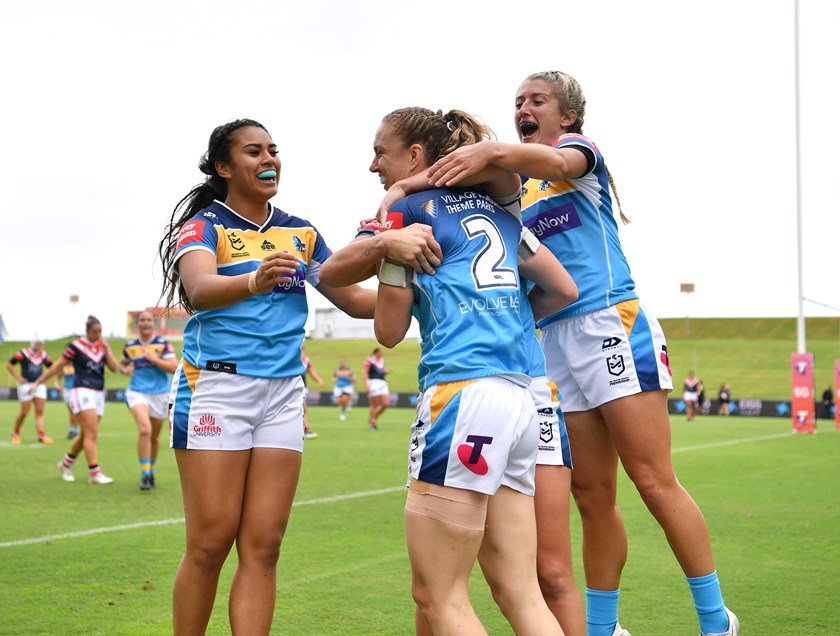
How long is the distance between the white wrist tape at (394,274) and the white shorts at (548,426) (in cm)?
76

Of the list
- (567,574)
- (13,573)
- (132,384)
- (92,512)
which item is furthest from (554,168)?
(132,384)

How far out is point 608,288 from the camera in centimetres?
421

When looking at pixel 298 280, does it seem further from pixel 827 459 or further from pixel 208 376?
pixel 827 459

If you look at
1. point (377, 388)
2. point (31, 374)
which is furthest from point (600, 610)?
point (377, 388)

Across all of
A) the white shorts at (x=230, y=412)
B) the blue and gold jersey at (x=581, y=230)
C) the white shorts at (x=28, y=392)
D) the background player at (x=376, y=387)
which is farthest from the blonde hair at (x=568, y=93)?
the background player at (x=376, y=387)

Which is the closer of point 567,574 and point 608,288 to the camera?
point 567,574

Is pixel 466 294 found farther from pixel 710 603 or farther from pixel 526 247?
pixel 710 603

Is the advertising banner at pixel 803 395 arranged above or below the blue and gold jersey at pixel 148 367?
below

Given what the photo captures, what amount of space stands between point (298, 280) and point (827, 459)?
46.2 ft

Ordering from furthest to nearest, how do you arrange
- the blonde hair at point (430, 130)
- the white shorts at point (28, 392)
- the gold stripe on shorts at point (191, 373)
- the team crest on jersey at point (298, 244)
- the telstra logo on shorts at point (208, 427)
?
the white shorts at point (28, 392) → the team crest on jersey at point (298, 244) → the gold stripe on shorts at point (191, 373) → the telstra logo on shorts at point (208, 427) → the blonde hair at point (430, 130)

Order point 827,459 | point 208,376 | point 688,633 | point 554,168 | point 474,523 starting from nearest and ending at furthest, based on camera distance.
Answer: point 474,523 < point 554,168 < point 208,376 < point 688,633 < point 827,459

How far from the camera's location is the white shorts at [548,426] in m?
3.58

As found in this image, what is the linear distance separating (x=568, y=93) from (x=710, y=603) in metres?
2.34

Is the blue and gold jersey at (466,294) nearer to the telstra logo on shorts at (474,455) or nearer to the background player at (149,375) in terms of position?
the telstra logo on shorts at (474,455)
